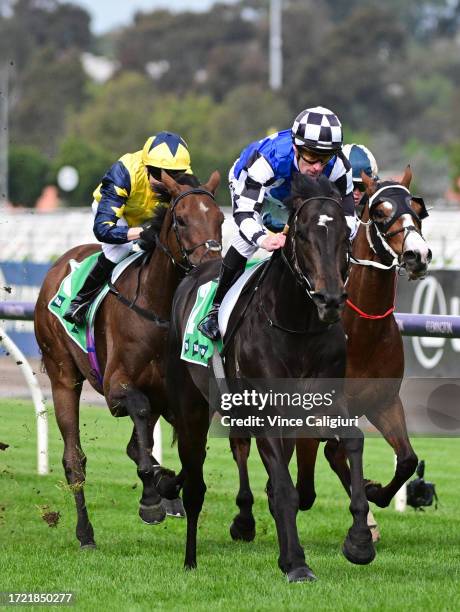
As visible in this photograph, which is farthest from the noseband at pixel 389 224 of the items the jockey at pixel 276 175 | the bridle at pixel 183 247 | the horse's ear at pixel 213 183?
the horse's ear at pixel 213 183

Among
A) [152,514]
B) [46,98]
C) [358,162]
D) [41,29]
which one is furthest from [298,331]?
[41,29]

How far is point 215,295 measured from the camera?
5.92 metres

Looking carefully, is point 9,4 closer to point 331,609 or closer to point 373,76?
point 373,76

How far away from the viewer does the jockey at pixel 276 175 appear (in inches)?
217

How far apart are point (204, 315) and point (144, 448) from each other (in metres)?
0.80

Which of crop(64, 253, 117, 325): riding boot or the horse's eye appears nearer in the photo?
the horse's eye

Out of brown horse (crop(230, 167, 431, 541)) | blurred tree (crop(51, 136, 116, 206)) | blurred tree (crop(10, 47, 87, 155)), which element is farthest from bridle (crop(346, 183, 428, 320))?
blurred tree (crop(10, 47, 87, 155))

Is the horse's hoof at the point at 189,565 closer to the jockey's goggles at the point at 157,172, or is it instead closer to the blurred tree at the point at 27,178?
the jockey's goggles at the point at 157,172

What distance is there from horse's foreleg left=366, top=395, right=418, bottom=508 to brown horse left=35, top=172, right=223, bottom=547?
1.06 metres

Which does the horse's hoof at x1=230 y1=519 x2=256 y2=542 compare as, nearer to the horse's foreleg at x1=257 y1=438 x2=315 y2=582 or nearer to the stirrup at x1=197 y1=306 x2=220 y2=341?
the stirrup at x1=197 y1=306 x2=220 y2=341

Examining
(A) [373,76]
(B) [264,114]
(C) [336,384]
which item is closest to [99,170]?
(B) [264,114]

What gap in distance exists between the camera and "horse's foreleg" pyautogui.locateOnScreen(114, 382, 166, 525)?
20.8ft

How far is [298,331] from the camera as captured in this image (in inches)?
208

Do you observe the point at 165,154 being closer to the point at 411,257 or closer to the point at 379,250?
the point at 379,250
